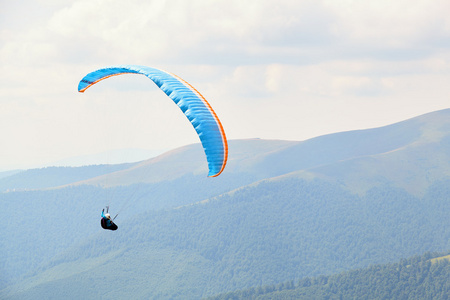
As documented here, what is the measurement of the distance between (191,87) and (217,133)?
5276mm

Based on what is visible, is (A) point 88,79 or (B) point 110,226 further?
(A) point 88,79

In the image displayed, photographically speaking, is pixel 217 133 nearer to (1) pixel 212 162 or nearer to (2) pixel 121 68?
(1) pixel 212 162

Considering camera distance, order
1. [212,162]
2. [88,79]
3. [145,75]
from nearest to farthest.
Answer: [212,162]
[145,75]
[88,79]

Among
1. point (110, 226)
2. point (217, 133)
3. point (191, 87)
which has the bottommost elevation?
point (110, 226)

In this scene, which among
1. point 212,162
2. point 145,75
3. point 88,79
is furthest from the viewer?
point 88,79

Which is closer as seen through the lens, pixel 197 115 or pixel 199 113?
pixel 197 115

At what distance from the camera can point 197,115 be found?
48.9m

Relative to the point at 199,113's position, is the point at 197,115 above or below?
below

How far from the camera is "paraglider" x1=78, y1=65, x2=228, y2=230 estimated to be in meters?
48.0

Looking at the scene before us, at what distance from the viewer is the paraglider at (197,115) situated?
157ft

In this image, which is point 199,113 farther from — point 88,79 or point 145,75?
point 88,79

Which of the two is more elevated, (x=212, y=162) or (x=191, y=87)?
(x=191, y=87)

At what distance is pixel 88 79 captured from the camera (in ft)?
189

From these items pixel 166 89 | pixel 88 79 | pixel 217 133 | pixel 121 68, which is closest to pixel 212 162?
pixel 217 133
